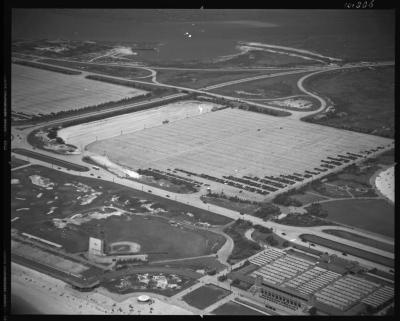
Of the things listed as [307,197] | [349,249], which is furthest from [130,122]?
[349,249]

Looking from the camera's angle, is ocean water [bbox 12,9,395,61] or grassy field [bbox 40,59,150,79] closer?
grassy field [bbox 40,59,150,79]

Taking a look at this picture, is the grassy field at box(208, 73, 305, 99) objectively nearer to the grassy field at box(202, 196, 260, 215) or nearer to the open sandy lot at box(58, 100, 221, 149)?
the open sandy lot at box(58, 100, 221, 149)

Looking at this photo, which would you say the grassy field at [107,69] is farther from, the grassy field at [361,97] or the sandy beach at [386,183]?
the sandy beach at [386,183]

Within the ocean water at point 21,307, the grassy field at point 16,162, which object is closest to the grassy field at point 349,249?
the ocean water at point 21,307

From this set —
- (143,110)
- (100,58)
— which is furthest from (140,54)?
(143,110)

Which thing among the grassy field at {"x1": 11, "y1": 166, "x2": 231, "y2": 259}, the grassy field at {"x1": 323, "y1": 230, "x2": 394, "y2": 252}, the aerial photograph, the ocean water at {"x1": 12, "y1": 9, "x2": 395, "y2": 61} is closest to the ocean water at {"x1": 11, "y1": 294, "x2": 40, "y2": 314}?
the aerial photograph

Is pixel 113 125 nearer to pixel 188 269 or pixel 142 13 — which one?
pixel 188 269
